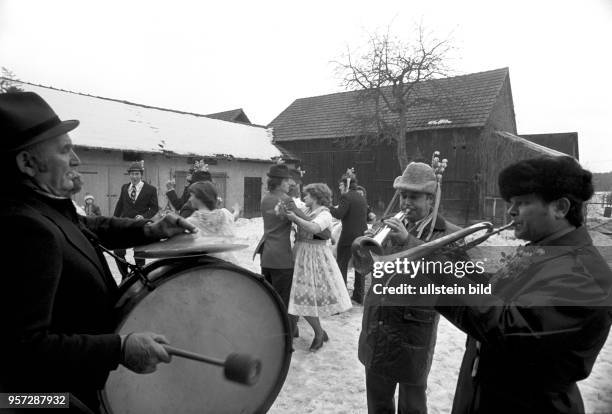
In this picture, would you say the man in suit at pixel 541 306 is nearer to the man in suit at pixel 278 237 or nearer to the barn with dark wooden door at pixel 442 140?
the man in suit at pixel 278 237

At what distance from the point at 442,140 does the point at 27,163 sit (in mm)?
18687

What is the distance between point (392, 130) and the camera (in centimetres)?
1909

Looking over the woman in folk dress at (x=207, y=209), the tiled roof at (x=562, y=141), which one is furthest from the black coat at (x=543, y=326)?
the tiled roof at (x=562, y=141)

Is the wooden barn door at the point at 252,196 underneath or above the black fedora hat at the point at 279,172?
underneath

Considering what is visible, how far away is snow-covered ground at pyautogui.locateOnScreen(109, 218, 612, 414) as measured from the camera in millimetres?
3236

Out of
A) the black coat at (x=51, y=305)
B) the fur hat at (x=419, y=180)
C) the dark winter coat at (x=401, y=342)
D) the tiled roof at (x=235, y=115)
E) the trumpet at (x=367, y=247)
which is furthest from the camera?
the tiled roof at (x=235, y=115)

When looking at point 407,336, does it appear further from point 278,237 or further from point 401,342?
point 278,237

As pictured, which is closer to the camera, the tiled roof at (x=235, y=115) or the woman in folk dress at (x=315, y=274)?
the woman in folk dress at (x=315, y=274)

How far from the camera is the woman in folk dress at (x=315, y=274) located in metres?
4.40

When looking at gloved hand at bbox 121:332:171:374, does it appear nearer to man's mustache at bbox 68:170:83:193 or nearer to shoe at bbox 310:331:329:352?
man's mustache at bbox 68:170:83:193

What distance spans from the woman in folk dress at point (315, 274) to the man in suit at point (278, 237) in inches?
5.2

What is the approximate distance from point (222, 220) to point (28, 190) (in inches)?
117

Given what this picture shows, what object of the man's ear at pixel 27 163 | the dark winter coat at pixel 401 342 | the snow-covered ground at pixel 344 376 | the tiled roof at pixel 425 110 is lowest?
the snow-covered ground at pixel 344 376

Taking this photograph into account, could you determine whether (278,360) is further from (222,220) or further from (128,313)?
(222,220)
